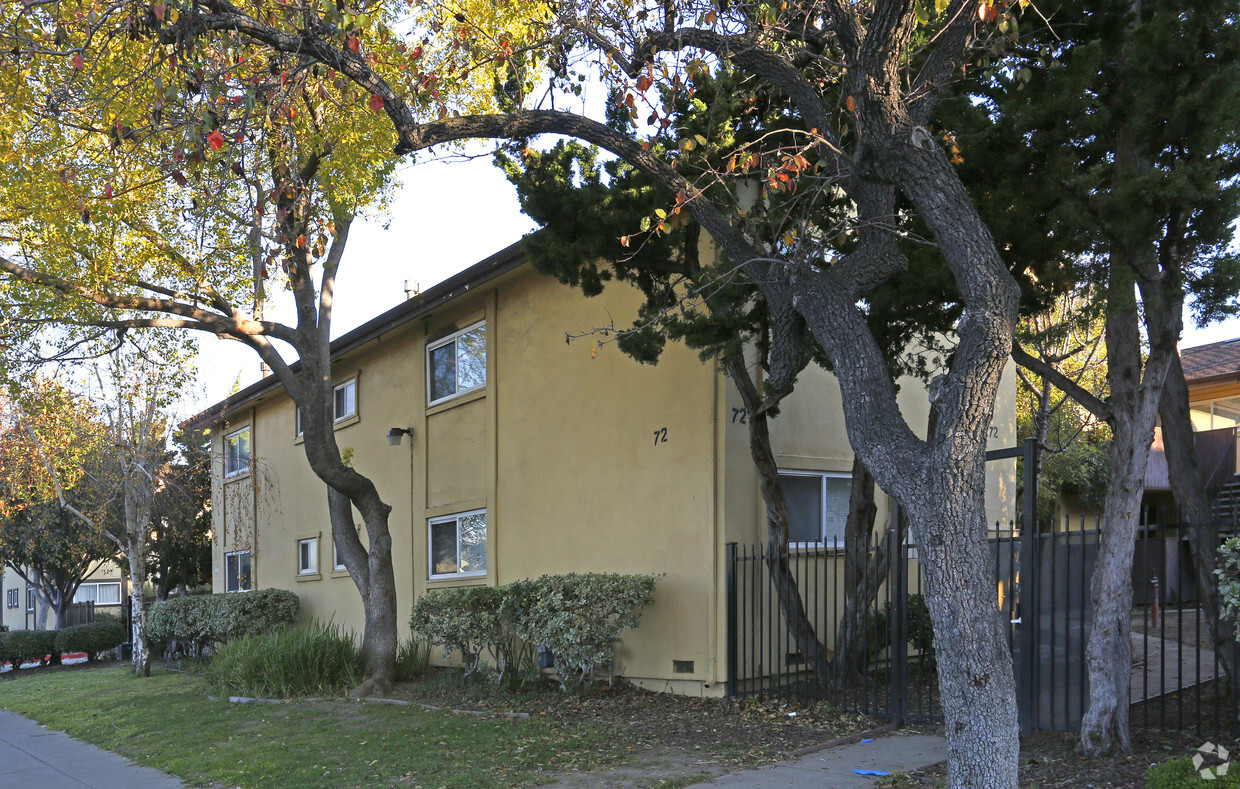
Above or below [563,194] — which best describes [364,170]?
above

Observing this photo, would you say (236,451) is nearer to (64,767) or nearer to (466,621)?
(466,621)

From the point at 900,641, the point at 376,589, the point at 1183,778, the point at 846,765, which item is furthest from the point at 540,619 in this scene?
the point at 1183,778

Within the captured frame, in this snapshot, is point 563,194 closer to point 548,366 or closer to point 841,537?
point 548,366

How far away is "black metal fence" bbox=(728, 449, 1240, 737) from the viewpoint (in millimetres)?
7762

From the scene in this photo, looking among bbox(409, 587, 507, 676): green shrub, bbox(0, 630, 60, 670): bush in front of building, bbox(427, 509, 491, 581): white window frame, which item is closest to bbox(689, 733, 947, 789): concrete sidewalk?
bbox(409, 587, 507, 676): green shrub

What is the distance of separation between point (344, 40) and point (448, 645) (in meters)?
7.57

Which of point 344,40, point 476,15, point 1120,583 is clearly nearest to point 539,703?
point 1120,583

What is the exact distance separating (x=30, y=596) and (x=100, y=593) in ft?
19.8

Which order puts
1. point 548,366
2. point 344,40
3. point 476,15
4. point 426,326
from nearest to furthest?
point 344,40 < point 476,15 < point 548,366 < point 426,326

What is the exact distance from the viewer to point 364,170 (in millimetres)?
12648

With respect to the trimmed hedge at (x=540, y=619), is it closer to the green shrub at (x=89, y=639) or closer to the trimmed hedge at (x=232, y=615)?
the trimmed hedge at (x=232, y=615)

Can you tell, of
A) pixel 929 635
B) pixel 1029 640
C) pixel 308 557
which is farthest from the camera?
pixel 308 557

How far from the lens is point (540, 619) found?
36.0ft

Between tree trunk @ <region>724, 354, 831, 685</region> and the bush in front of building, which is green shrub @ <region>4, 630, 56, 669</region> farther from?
tree trunk @ <region>724, 354, 831, 685</region>
